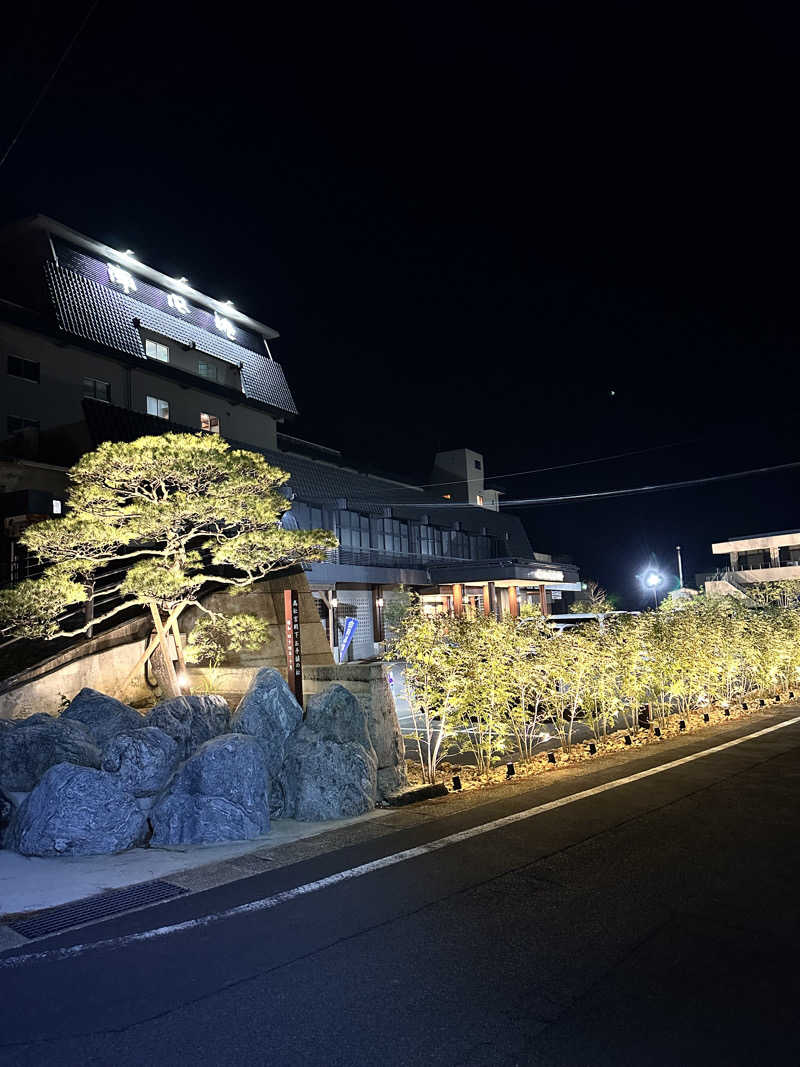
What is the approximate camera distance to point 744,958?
4.32 meters

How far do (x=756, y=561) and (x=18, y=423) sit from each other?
5355 cm

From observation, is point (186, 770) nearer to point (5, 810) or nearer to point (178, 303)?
point (5, 810)

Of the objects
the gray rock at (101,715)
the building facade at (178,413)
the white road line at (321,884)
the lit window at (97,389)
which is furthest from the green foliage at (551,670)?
the lit window at (97,389)

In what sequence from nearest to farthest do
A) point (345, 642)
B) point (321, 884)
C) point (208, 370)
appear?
point (321, 884) < point (345, 642) < point (208, 370)

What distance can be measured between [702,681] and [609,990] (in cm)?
1235

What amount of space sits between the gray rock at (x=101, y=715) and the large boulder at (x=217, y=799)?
94.2 inches

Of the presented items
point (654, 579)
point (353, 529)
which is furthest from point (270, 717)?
point (654, 579)

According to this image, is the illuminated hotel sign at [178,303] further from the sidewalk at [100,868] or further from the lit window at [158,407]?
the sidewalk at [100,868]

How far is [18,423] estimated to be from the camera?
23172 mm

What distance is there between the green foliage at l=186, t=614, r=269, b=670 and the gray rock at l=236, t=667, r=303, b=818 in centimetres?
416

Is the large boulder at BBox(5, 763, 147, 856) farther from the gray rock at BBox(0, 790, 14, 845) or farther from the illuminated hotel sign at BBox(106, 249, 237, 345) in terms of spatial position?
the illuminated hotel sign at BBox(106, 249, 237, 345)

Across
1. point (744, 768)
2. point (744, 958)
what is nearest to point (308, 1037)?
point (744, 958)

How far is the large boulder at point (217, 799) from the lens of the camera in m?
7.38

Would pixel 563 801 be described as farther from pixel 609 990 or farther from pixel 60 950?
pixel 60 950
